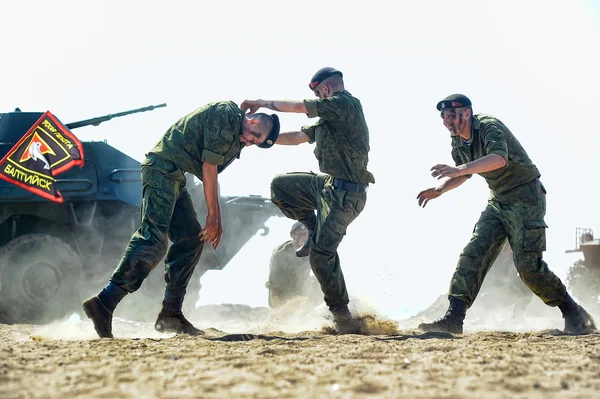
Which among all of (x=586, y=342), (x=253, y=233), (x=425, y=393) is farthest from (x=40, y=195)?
(x=425, y=393)

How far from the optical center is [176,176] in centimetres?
496

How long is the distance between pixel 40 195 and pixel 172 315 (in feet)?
18.1

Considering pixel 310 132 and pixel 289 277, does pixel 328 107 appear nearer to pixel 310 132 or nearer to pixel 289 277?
pixel 310 132

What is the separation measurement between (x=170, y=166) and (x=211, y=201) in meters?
0.38

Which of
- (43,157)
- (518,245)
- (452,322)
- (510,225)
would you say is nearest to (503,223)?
(510,225)

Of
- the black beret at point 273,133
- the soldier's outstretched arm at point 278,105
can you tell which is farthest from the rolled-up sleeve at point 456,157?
the black beret at point 273,133

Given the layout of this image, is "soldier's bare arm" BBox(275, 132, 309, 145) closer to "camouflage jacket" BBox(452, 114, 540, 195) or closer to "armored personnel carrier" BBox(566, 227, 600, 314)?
"camouflage jacket" BBox(452, 114, 540, 195)

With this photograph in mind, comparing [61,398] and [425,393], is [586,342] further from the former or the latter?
[61,398]

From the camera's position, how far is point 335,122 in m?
5.26

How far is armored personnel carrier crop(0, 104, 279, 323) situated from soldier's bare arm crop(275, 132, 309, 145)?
5.35 meters

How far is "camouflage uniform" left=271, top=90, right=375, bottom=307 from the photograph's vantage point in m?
5.18

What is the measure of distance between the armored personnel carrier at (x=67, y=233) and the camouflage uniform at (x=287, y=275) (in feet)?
7.84

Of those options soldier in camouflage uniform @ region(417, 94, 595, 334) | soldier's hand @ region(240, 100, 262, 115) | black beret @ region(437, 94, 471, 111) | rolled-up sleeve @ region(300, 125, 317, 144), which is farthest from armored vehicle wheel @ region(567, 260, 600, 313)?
soldier's hand @ region(240, 100, 262, 115)

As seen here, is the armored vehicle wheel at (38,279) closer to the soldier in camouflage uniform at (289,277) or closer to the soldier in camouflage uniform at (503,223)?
the soldier in camouflage uniform at (289,277)
